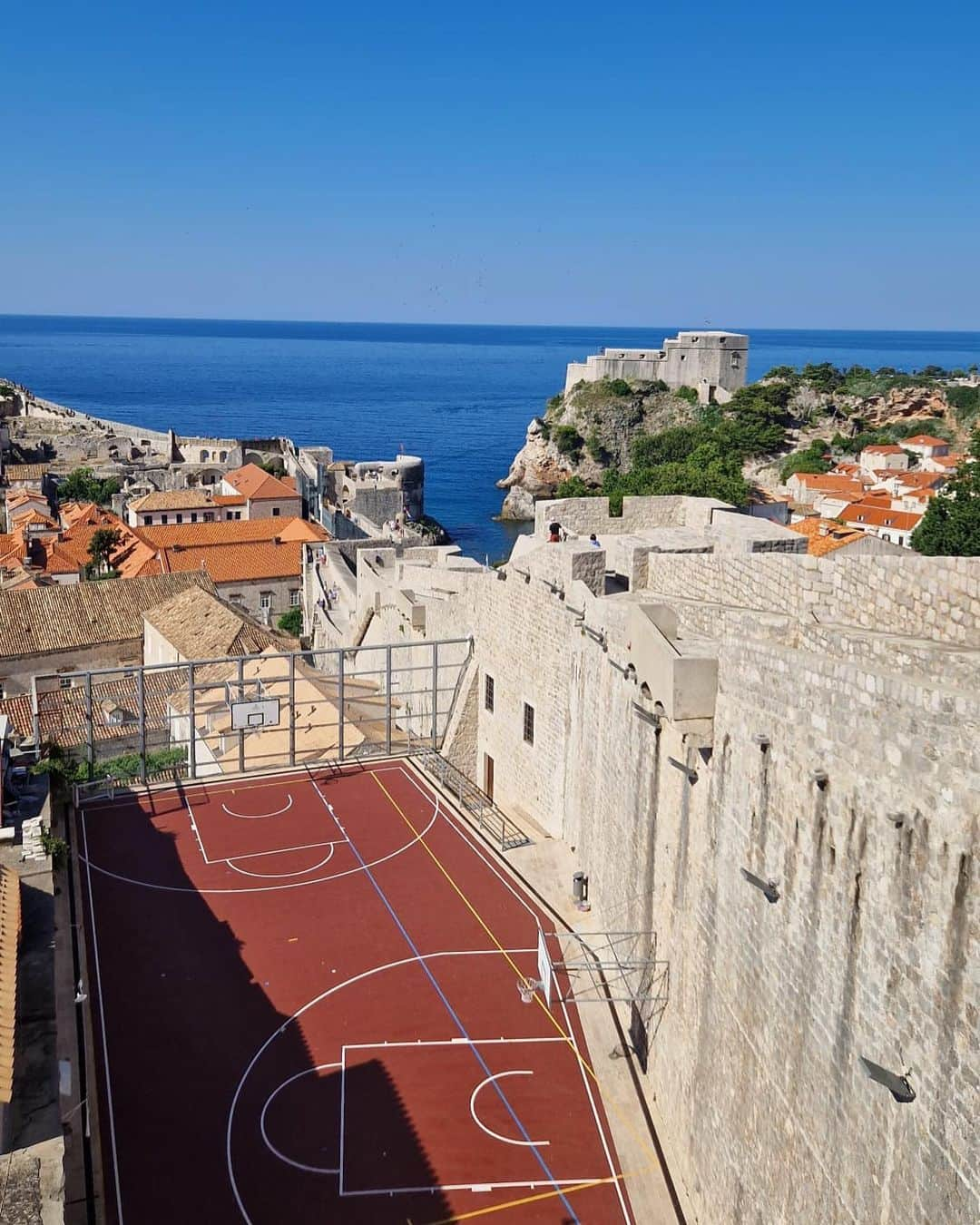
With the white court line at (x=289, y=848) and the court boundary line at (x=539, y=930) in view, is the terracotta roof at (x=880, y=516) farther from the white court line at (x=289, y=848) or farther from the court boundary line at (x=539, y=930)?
the white court line at (x=289, y=848)

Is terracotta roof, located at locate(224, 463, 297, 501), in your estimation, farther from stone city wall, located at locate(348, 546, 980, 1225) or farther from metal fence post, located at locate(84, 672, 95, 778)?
stone city wall, located at locate(348, 546, 980, 1225)

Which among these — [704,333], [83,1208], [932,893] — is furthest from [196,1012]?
[704,333]

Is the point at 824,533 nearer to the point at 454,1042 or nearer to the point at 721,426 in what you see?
the point at 454,1042

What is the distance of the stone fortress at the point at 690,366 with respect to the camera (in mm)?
93125

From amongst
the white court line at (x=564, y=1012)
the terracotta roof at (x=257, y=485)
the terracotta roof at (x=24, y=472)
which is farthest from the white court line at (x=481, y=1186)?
the terracotta roof at (x=24, y=472)

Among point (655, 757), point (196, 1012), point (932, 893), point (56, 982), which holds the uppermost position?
point (932, 893)

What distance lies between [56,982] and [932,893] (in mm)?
9965

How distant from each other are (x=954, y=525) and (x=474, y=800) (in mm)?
27334

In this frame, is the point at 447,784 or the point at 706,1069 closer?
the point at 706,1069

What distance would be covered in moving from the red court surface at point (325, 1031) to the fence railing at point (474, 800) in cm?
46

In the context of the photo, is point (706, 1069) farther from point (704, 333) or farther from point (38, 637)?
point (704, 333)

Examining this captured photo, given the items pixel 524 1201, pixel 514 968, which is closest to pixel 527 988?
pixel 514 968

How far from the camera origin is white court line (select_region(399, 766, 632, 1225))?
1084 centimetres

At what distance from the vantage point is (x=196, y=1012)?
1319 centimetres
